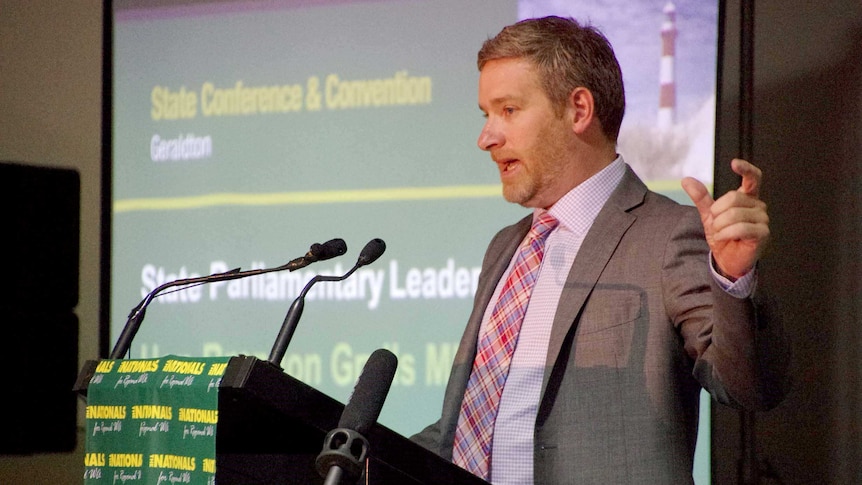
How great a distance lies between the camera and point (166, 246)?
13.6 feet

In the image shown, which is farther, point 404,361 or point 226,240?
point 226,240

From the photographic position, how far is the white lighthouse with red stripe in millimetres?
3385

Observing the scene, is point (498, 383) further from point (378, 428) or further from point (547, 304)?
point (378, 428)

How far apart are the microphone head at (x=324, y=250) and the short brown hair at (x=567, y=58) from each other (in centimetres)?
72

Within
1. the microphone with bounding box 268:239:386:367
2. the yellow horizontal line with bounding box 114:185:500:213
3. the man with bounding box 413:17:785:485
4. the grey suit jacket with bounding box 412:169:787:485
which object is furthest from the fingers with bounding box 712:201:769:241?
the yellow horizontal line with bounding box 114:185:500:213

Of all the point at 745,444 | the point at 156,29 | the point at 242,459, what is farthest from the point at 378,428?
the point at 156,29

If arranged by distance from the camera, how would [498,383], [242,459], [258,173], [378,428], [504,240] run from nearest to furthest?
[378,428] → [242,459] → [498,383] → [504,240] → [258,173]

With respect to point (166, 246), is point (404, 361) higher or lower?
lower

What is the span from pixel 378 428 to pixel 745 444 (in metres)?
2.14

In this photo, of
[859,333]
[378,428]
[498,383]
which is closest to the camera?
[378,428]

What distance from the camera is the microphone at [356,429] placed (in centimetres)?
131

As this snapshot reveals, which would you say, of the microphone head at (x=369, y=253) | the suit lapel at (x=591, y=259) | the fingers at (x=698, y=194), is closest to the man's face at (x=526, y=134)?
the suit lapel at (x=591, y=259)

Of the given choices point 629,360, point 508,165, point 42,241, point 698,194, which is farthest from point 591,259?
point 42,241

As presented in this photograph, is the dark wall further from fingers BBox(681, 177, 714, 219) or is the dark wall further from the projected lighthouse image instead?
fingers BBox(681, 177, 714, 219)
